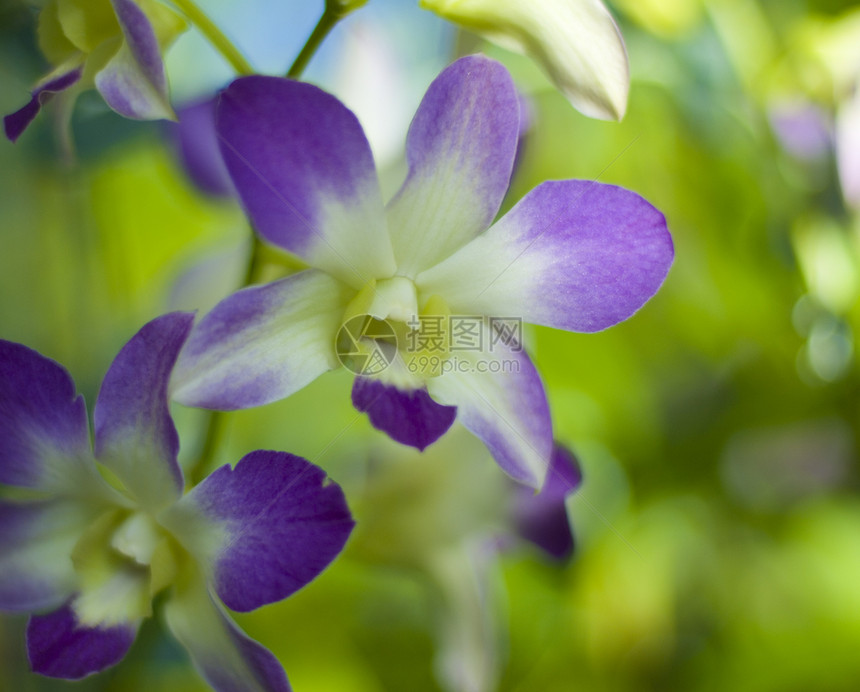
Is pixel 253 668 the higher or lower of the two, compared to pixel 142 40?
lower

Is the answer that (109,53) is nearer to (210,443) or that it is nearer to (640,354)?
(210,443)

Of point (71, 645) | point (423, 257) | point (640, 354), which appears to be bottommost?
point (640, 354)

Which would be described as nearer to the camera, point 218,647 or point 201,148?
point 218,647

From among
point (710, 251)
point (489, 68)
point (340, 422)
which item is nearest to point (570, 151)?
point (710, 251)

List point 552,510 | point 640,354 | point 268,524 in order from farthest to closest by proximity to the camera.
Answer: point 640,354 → point 552,510 → point 268,524

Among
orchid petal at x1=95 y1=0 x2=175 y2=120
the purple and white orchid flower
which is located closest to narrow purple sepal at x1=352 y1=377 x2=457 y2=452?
the purple and white orchid flower

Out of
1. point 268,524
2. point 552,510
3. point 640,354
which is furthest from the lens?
point 640,354

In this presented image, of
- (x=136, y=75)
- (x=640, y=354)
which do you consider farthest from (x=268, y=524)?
(x=640, y=354)

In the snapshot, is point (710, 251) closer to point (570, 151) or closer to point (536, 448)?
point (570, 151)
